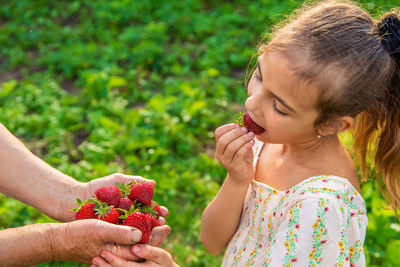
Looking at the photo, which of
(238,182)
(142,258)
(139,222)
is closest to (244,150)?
(238,182)

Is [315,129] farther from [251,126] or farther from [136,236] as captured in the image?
[136,236]

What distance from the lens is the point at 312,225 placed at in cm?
164

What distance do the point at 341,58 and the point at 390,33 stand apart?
25 cm

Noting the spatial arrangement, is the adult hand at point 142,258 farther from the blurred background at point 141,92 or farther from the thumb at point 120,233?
the blurred background at point 141,92

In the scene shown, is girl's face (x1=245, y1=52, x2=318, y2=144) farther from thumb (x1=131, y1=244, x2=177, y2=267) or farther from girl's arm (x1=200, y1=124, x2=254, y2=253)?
thumb (x1=131, y1=244, x2=177, y2=267)

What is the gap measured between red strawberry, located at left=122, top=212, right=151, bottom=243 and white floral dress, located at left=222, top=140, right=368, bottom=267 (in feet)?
1.56

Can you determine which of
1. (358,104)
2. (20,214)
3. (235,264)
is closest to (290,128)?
(358,104)

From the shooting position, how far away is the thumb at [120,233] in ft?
5.58

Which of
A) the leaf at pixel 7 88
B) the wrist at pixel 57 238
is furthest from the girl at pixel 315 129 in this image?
the leaf at pixel 7 88

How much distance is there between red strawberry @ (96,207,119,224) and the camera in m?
1.79

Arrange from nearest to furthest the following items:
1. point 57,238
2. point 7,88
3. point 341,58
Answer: point 341,58 → point 57,238 → point 7,88

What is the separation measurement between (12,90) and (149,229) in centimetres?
337

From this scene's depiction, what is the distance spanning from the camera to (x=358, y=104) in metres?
1.67

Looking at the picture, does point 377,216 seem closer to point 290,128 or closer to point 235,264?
point 235,264
